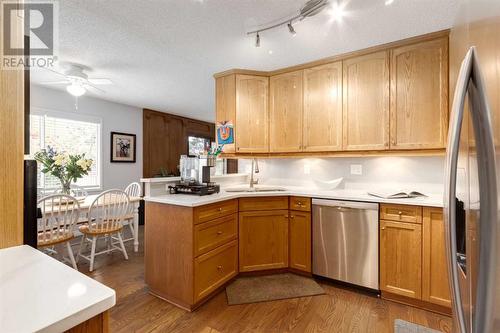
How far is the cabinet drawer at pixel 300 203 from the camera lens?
8.18ft

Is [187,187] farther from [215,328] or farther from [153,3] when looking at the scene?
[153,3]

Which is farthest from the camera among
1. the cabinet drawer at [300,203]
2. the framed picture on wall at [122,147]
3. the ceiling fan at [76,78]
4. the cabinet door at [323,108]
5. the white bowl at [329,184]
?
the framed picture on wall at [122,147]

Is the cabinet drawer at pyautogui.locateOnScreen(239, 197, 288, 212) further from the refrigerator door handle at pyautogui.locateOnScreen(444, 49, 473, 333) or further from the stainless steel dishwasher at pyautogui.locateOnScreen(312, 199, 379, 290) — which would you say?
the refrigerator door handle at pyautogui.locateOnScreen(444, 49, 473, 333)

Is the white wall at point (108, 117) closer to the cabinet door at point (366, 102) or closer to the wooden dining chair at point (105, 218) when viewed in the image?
the wooden dining chair at point (105, 218)

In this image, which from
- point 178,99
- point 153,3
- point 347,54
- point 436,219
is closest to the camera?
point 153,3

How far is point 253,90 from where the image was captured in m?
3.09

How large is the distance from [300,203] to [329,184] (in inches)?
20.3

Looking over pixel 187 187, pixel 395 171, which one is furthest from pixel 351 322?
pixel 187 187

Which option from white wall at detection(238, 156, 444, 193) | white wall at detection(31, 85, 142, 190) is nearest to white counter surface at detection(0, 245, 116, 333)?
white wall at detection(238, 156, 444, 193)

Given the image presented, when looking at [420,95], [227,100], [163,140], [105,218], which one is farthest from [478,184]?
[163,140]

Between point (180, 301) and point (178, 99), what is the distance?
11.5 feet

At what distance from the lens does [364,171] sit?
9.00 feet

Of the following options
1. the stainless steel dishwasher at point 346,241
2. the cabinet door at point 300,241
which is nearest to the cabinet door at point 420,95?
the stainless steel dishwasher at point 346,241

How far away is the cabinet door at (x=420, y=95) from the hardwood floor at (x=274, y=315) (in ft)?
4.93
